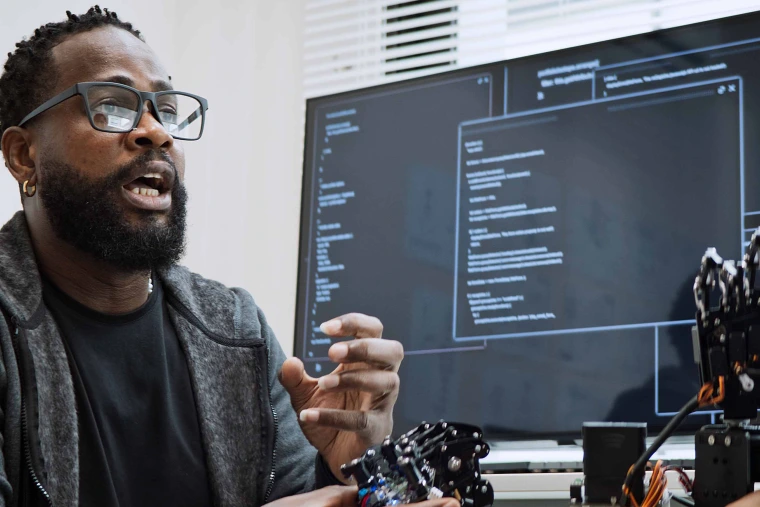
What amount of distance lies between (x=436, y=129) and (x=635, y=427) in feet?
4.50

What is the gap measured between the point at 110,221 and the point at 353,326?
1.80 feet

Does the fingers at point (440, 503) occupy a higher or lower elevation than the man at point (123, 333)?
lower

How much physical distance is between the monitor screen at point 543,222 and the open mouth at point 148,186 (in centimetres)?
90

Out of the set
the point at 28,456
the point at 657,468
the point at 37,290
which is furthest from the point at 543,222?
the point at 28,456

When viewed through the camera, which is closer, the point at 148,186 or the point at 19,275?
the point at 19,275

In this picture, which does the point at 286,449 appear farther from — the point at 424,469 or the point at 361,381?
the point at 424,469

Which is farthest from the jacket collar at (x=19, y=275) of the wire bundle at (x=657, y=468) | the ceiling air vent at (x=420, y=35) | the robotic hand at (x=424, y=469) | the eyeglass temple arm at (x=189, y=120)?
the ceiling air vent at (x=420, y=35)

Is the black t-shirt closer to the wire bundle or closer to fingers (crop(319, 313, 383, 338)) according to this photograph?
fingers (crop(319, 313, 383, 338))

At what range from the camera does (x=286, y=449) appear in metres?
1.76

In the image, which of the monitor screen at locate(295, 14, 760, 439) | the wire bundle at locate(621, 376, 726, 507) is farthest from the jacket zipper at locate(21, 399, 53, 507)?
the monitor screen at locate(295, 14, 760, 439)

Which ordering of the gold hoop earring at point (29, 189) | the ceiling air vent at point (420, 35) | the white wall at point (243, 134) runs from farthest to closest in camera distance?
the white wall at point (243, 134)
the ceiling air vent at point (420, 35)
the gold hoop earring at point (29, 189)

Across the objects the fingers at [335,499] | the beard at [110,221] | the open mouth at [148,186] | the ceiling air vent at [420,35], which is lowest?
the fingers at [335,499]

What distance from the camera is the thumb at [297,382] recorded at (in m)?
1.54

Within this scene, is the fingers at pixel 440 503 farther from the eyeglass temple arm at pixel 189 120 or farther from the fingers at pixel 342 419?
the eyeglass temple arm at pixel 189 120
